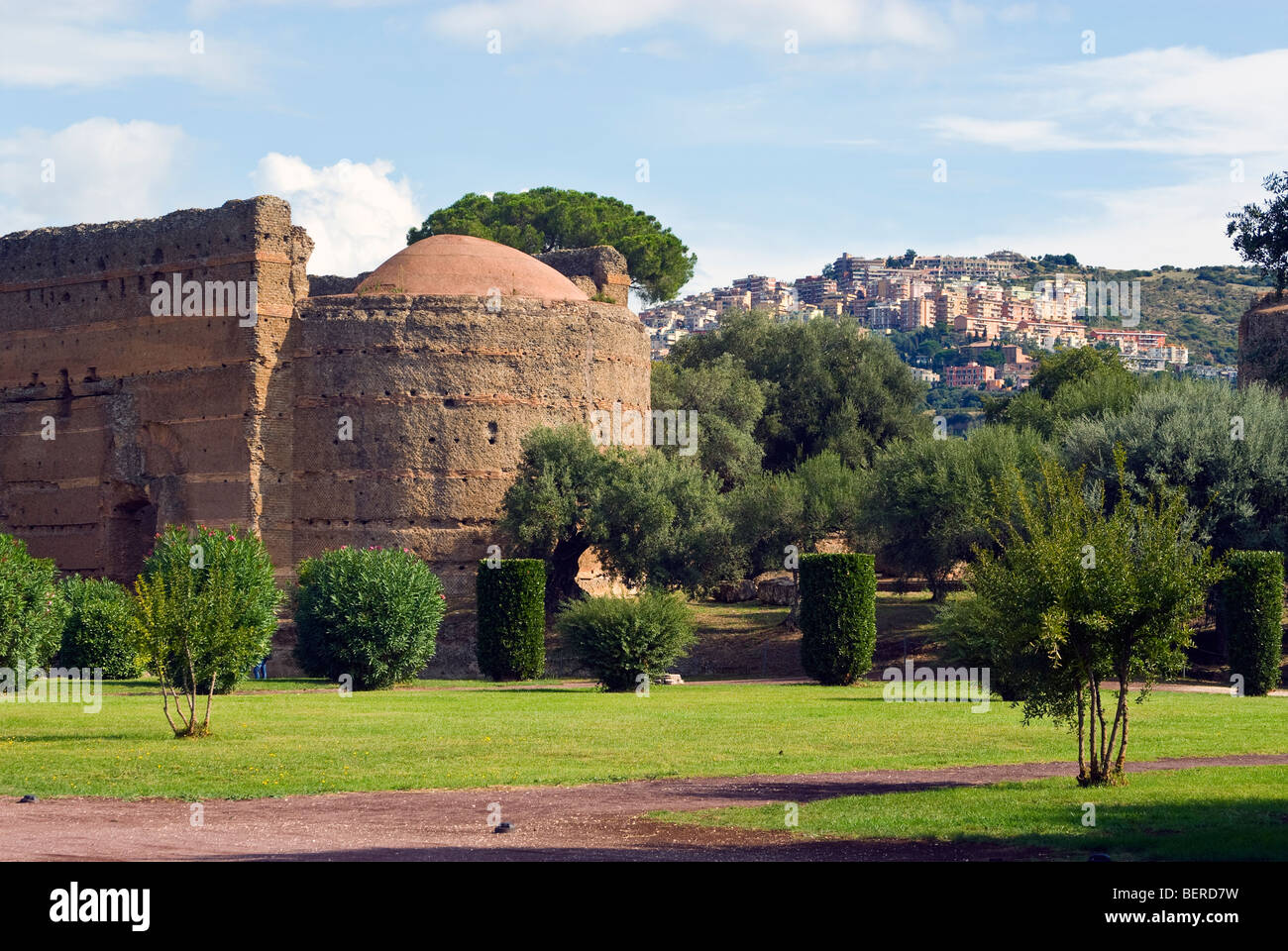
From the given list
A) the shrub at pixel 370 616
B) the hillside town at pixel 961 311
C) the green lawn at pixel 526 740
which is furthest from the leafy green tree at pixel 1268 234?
the hillside town at pixel 961 311

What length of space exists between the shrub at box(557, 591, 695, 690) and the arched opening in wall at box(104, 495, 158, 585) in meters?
15.4

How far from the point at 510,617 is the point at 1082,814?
62.4 feet

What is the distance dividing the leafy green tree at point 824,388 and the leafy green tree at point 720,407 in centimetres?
155

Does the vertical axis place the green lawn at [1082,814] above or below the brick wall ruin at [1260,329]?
below

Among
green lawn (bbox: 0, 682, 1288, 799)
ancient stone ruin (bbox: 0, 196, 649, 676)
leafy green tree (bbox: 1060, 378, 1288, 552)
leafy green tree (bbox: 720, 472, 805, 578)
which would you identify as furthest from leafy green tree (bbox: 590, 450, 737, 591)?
green lawn (bbox: 0, 682, 1288, 799)

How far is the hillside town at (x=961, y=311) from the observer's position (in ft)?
377

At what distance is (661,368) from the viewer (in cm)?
4872

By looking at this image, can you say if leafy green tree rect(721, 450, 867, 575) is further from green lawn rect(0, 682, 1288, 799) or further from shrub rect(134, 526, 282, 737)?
shrub rect(134, 526, 282, 737)

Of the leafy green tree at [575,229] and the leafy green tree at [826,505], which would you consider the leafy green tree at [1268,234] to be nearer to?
the leafy green tree at [826,505]

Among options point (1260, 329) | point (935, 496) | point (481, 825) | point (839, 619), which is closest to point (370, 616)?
point (839, 619)

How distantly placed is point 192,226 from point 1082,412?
22015 millimetres
